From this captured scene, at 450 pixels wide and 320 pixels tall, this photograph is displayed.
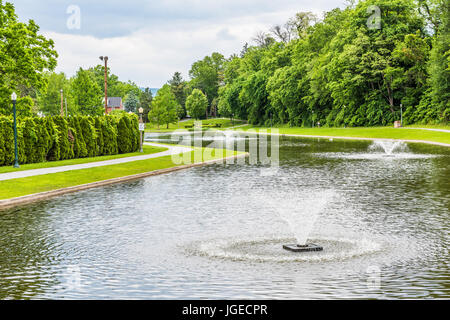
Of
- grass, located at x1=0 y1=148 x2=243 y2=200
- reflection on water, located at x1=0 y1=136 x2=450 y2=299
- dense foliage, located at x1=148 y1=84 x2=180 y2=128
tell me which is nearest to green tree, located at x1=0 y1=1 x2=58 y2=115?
grass, located at x1=0 y1=148 x2=243 y2=200

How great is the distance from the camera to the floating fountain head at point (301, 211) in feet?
32.7

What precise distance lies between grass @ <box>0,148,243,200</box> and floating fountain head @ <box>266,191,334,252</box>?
782cm

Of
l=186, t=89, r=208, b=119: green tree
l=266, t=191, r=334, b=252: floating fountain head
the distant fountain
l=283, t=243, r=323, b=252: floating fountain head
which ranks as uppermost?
l=186, t=89, r=208, b=119: green tree

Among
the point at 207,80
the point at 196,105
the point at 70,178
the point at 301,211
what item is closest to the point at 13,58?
the point at 70,178

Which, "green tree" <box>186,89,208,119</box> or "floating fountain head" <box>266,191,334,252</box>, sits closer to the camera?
"floating fountain head" <box>266,191,334,252</box>

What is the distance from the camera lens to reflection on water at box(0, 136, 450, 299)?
7.41 metres

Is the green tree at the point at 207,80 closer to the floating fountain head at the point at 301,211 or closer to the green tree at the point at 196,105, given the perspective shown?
the green tree at the point at 196,105

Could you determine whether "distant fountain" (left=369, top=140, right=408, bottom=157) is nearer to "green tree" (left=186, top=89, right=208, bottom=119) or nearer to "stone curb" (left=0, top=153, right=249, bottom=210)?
"stone curb" (left=0, top=153, right=249, bottom=210)

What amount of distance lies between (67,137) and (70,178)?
36.7ft

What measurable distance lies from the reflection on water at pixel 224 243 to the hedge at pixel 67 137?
1189 centimetres

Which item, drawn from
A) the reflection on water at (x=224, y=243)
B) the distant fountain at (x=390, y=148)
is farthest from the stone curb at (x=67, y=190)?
the distant fountain at (x=390, y=148)

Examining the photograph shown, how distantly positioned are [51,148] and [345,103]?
6489cm

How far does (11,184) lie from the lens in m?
19.7
